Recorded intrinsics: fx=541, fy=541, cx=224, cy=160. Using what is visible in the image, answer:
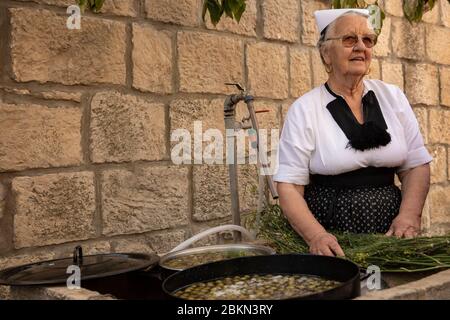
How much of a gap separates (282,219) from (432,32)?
3.29m

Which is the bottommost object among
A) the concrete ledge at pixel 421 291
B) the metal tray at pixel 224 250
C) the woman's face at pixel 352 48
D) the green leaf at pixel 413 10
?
the concrete ledge at pixel 421 291

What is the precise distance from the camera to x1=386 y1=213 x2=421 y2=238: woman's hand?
80.5 inches

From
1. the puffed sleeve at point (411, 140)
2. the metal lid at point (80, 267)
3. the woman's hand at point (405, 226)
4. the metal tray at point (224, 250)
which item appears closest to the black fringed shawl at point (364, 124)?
the puffed sleeve at point (411, 140)

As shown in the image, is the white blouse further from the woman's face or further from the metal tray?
the metal tray

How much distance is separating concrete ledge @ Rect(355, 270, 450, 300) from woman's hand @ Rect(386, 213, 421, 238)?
20.8 inches

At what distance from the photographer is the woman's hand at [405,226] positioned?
2.04 metres

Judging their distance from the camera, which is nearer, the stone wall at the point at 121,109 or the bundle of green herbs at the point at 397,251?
the bundle of green herbs at the point at 397,251

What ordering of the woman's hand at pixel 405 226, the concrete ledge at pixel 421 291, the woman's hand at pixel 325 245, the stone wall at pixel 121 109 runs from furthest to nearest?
the stone wall at pixel 121 109, the woman's hand at pixel 405 226, the woman's hand at pixel 325 245, the concrete ledge at pixel 421 291

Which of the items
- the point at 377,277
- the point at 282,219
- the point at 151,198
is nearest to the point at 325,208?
the point at 282,219

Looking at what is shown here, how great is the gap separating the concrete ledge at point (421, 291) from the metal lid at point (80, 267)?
71 cm

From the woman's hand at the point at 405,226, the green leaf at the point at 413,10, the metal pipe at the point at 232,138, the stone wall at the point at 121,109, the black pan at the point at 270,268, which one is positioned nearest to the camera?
the black pan at the point at 270,268

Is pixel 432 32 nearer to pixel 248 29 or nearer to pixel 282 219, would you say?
pixel 248 29

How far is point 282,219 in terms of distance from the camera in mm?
2309

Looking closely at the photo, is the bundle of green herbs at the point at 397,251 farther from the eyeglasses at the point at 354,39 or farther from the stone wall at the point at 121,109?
the stone wall at the point at 121,109
